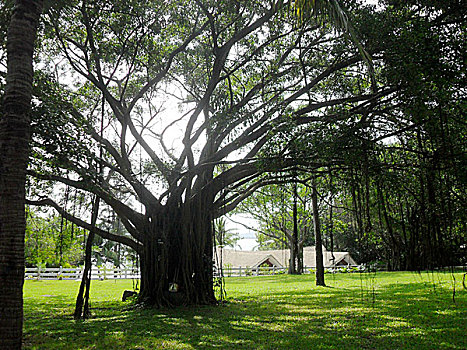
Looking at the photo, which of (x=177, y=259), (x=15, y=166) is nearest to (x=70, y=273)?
(x=177, y=259)

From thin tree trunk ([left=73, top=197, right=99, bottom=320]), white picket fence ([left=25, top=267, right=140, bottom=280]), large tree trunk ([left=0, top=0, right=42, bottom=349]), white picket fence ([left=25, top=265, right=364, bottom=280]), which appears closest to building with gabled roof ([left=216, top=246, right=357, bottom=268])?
white picket fence ([left=25, top=265, right=364, bottom=280])

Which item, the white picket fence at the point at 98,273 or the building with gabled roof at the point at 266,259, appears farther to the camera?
the building with gabled roof at the point at 266,259

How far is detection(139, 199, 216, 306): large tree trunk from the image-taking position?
8703mm

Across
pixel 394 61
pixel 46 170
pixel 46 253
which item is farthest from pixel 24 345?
→ pixel 46 253

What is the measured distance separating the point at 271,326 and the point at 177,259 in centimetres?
343

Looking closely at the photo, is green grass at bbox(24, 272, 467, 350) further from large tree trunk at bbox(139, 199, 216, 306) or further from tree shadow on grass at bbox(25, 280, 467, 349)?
large tree trunk at bbox(139, 199, 216, 306)

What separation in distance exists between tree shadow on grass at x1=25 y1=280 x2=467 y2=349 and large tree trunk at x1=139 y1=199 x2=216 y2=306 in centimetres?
48

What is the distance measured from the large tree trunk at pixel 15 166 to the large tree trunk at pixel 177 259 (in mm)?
5201

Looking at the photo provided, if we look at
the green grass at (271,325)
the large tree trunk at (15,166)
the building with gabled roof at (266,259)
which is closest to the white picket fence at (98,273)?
the building with gabled roof at (266,259)

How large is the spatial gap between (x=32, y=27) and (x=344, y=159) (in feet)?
16.4

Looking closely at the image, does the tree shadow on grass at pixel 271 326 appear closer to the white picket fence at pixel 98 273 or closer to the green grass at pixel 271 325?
the green grass at pixel 271 325

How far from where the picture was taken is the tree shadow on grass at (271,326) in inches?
201

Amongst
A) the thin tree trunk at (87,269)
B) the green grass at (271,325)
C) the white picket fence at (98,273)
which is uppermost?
the thin tree trunk at (87,269)

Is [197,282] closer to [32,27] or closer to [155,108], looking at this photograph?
[155,108]
